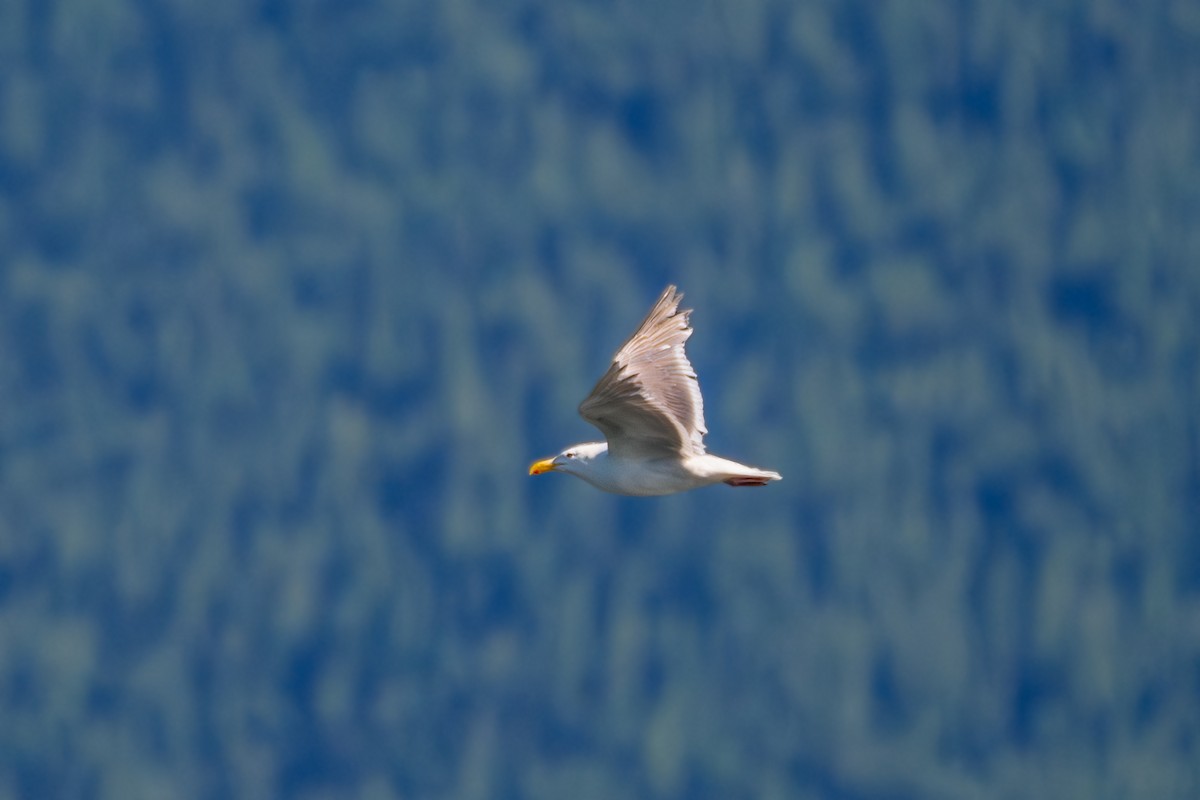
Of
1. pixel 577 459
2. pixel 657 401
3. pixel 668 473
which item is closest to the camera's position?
pixel 657 401

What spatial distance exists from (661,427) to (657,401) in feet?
0.56

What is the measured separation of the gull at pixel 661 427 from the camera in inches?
399

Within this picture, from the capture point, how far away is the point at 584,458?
10.7 meters

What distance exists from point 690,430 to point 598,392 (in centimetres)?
78

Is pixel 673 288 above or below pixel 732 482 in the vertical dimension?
above

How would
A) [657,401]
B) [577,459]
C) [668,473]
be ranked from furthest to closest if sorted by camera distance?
1. [577,459]
2. [668,473]
3. [657,401]

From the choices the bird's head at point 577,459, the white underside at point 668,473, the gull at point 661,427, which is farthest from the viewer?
the bird's head at point 577,459

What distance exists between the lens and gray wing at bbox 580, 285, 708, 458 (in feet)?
32.8

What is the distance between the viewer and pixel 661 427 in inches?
400

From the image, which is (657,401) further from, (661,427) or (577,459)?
(577,459)

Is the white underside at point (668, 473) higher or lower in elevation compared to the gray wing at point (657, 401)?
lower

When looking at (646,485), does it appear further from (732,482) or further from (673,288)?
(673,288)

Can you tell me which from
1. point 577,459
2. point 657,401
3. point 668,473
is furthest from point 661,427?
point 577,459

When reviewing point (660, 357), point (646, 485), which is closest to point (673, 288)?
point (660, 357)
